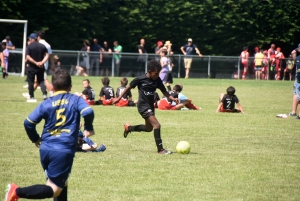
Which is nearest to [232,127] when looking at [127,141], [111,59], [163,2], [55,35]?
[127,141]

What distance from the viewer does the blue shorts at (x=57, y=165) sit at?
22.7 ft

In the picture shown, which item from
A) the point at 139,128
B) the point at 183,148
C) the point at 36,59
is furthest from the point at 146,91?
the point at 36,59

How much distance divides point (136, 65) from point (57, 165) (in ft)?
101

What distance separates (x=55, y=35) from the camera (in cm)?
4209

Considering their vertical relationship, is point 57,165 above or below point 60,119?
below

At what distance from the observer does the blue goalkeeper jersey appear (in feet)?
23.1

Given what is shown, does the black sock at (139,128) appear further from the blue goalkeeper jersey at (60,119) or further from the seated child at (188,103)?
the seated child at (188,103)

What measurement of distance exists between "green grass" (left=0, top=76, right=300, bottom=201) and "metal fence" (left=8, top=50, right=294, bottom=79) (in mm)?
16952

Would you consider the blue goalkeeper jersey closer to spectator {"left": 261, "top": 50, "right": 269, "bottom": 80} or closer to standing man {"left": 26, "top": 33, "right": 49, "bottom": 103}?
standing man {"left": 26, "top": 33, "right": 49, "bottom": 103}

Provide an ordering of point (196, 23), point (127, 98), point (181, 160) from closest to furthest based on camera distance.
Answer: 1. point (181, 160)
2. point (127, 98)
3. point (196, 23)

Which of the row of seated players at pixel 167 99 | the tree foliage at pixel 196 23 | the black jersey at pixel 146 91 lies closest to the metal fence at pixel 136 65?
the tree foliage at pixel 196 23

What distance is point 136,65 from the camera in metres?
37.5

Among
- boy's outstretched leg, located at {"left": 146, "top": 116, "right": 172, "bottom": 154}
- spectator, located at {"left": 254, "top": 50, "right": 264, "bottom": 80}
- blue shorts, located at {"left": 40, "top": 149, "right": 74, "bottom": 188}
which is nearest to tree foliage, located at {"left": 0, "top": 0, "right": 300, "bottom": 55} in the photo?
spectator, located at {"left": 254, "top": 50, "right": 264, "bottom": 80}

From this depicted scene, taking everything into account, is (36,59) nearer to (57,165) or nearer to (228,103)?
(228,103)
